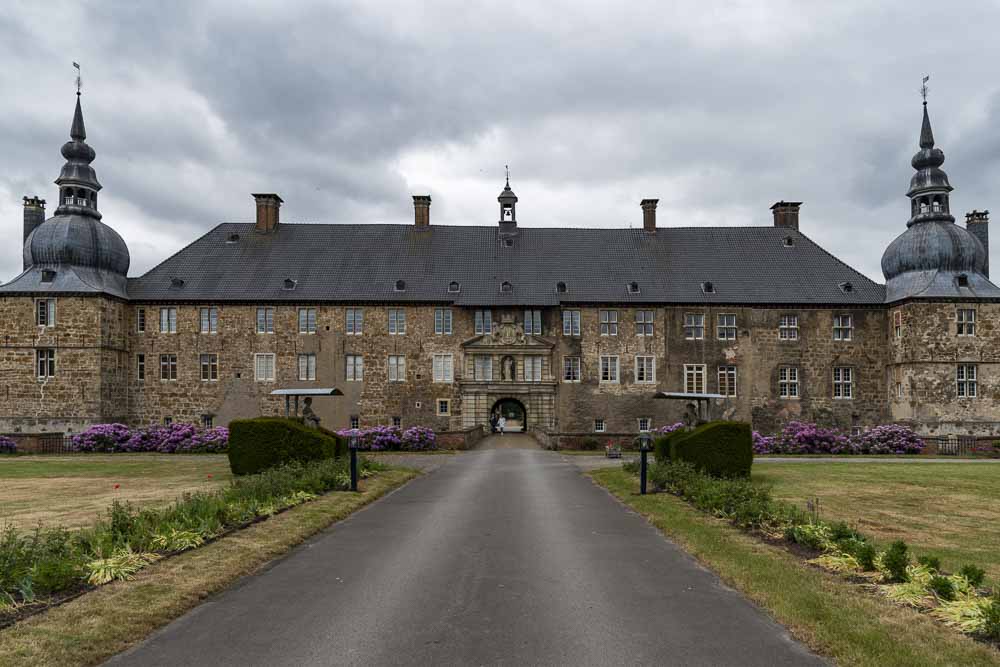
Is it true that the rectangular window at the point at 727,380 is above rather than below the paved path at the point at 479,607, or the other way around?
above

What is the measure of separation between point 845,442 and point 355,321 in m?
27.0

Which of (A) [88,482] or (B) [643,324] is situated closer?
(A) [88,482]

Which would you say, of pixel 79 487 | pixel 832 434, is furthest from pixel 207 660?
pixel 832 434

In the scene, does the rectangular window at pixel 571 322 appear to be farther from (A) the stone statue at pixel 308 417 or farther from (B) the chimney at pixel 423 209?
(A) the stone statue at pixel 308 417

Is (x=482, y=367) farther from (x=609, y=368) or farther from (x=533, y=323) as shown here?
(x=609, y=368)

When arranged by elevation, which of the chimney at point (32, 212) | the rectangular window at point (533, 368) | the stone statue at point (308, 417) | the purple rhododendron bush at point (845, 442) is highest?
the chimney at point (32, 212)

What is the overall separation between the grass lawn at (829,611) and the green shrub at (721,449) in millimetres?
7834

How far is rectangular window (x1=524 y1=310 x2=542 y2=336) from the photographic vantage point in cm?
4609

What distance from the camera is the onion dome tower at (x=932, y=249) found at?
43031mm

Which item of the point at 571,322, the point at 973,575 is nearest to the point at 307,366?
the point at 571,322

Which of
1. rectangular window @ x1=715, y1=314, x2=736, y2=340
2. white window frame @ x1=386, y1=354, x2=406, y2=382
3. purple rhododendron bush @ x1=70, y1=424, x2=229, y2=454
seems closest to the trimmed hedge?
purple rhododendron bush @ x1=70, y1=424, x2=229, y2=454

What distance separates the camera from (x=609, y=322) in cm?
4603

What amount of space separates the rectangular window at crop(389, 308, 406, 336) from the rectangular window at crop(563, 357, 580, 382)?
9647 mm

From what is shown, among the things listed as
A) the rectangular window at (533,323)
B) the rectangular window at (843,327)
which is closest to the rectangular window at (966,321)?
the rectangular window at (843,327)
